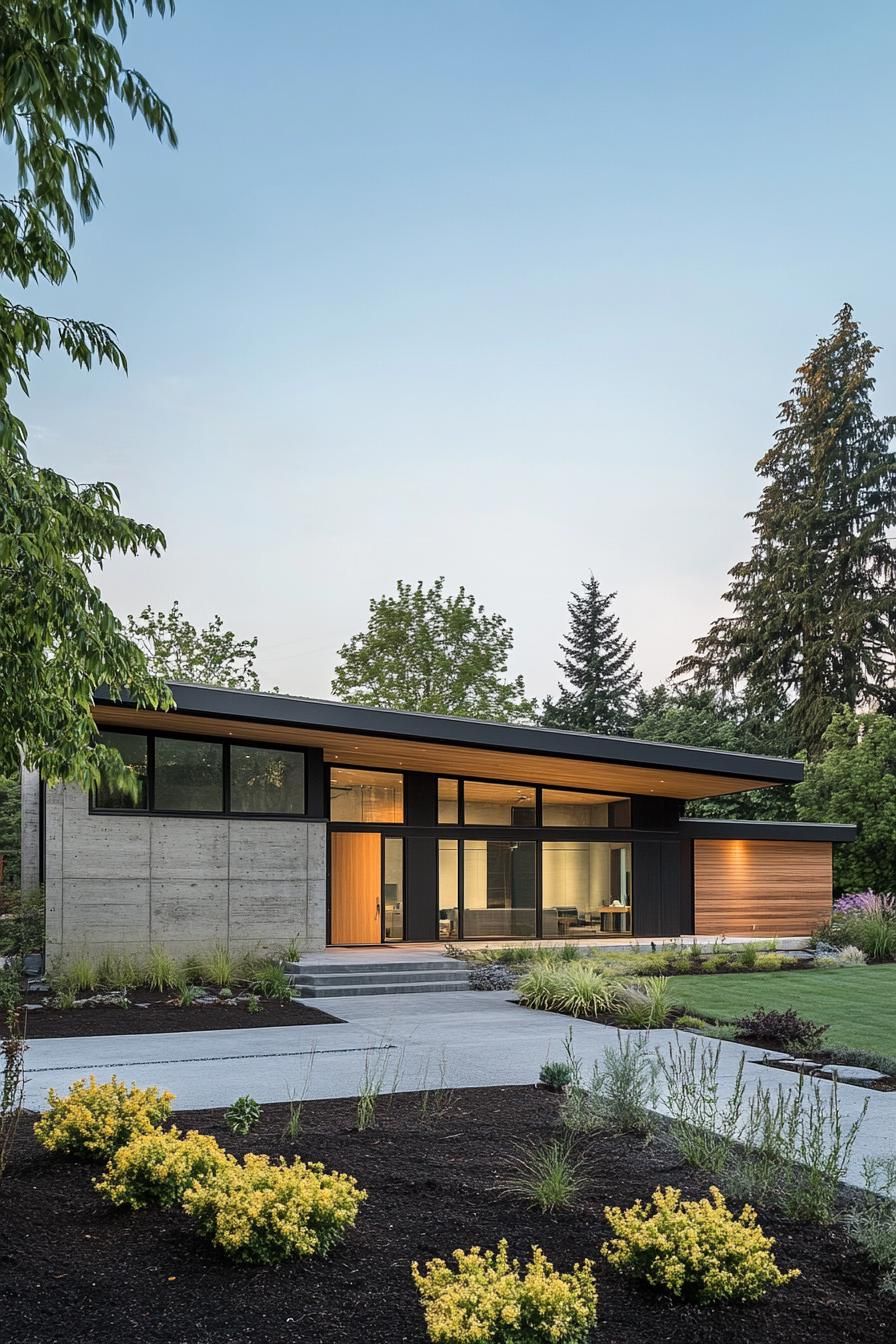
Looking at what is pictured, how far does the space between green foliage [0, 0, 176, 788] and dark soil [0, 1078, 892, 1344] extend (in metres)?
1.92

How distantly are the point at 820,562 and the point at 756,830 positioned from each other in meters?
18.2

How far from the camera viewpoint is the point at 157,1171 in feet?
14.8

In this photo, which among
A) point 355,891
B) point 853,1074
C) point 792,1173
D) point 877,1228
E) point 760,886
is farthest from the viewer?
point 760,886

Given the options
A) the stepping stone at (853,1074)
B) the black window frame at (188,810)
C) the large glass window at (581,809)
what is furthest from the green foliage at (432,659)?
the stepping stone at (853,1074)

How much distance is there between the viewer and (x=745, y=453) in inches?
1638

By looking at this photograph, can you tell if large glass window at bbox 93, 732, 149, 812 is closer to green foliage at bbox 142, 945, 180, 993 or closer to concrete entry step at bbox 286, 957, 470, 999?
green foliage at bbox 142, 945, 180, 993

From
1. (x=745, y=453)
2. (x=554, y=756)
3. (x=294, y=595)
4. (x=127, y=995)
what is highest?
(x=745, y=453)

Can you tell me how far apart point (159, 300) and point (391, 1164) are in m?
12.0

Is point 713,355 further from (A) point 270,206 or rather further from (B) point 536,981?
(B) point 536,981

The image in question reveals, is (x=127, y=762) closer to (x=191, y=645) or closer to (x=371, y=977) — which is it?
(x=371, y=977)

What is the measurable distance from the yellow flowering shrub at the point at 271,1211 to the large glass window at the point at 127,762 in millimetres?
11490

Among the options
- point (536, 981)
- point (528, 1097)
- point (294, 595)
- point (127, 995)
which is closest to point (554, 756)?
point (536, 981)

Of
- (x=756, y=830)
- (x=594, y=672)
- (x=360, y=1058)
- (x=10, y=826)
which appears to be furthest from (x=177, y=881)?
(x=594, y=672)

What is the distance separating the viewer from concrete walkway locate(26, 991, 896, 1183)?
7.55 m
